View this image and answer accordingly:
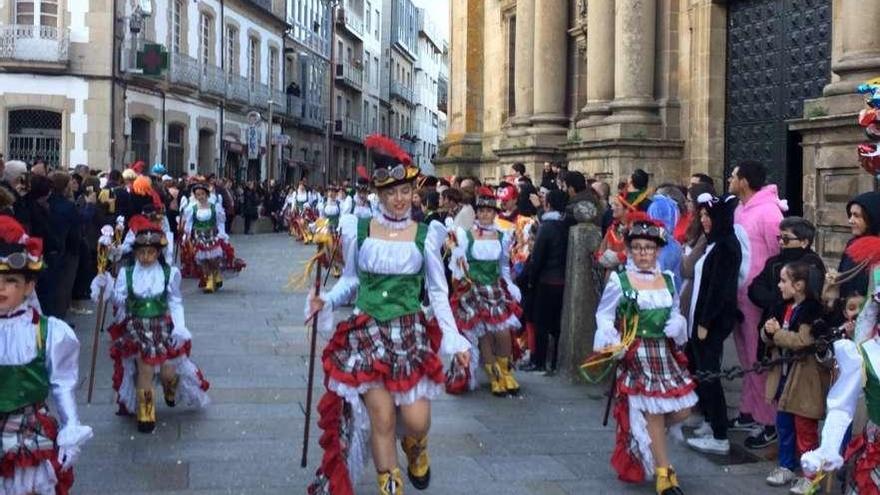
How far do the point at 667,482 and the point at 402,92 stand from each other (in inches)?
3112

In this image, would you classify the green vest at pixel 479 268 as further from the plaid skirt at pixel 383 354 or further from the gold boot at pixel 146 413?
the plaid skirt at pixel 383 354

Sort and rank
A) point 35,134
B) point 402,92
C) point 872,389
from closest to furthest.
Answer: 1. point 872,389
2. point 35,134
3. point 402,92

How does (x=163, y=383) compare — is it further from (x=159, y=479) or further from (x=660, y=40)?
(x=660, y=40)

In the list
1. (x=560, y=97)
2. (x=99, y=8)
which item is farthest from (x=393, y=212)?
(x=99, y=8)

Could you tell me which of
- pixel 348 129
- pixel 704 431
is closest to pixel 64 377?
pixel 704 431

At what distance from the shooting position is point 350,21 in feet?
222

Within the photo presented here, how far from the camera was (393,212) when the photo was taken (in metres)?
6.13

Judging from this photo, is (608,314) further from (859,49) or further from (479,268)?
(859,49)

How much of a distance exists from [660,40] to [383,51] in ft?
202

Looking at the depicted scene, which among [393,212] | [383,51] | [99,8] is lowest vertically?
[393,212]

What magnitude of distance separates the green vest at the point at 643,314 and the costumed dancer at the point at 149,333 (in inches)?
136

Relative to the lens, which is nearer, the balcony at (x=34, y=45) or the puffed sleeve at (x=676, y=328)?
the puffed sleeve at (x=676, y=328)

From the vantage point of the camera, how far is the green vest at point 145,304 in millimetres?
8266

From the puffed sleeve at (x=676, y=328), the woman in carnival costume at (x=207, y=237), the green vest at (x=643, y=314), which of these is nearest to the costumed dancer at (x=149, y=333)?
the green vest at (x=643, y=314)
